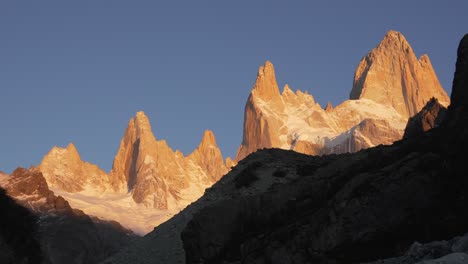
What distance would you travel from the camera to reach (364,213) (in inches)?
1288

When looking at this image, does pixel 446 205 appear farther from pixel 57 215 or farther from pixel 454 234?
pixel 57 215

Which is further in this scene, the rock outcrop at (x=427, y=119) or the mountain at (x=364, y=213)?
the rock outcrop at (x=427, y=119)

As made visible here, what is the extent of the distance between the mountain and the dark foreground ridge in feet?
0.13

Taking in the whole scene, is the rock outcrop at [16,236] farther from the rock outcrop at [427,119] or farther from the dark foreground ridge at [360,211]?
the rock outcrop at [427,119]

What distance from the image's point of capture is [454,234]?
3080cm

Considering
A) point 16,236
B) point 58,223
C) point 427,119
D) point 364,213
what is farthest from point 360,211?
point 58,223

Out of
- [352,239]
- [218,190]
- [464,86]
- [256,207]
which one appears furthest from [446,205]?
[218,190]

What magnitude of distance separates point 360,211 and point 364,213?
0.66ft

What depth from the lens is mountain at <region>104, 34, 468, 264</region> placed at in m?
31.5

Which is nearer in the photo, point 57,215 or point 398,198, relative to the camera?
point 398,198

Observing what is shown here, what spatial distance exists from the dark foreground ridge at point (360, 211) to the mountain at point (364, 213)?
0.13 feet

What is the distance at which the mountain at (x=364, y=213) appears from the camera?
31.5 meters

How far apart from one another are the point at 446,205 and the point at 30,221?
49.2 meters

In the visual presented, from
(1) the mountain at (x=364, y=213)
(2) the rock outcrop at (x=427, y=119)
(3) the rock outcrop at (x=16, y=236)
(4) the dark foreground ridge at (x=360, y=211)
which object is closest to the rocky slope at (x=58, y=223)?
(3) the rock outcrop at (x=16, y=236)
